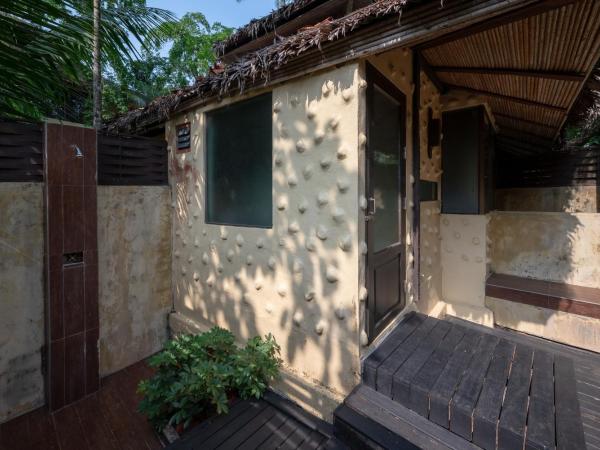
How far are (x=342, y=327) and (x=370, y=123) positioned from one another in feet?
5.60

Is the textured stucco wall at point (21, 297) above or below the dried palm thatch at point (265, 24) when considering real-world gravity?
below

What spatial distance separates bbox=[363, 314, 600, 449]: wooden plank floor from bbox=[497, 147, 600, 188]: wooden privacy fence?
13.7ft

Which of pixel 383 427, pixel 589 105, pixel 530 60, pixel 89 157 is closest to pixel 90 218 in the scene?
pixel 89 157

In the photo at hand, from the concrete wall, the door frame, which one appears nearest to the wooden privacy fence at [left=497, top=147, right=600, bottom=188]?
the concrete wall

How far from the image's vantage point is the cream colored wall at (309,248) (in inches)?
87.9

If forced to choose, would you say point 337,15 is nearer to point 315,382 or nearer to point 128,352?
point 315,382

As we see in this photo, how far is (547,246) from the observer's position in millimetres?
4633

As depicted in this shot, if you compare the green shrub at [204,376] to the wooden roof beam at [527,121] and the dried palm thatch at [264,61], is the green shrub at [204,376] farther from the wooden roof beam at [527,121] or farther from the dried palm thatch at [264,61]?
the wooden roof beam at [527,121]

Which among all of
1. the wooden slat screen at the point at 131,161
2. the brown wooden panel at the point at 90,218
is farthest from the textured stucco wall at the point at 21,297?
the wooden slat screen at the point at 131,161

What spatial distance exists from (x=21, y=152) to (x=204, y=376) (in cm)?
274

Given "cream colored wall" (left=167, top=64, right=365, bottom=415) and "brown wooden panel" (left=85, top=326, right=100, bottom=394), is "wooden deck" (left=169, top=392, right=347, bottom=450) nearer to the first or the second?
"cream colored wall" (left=167, top=64, right=365, bottom=415)

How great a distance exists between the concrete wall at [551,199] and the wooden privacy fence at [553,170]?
11cm

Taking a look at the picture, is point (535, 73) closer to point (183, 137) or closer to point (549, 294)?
point (549, 294)

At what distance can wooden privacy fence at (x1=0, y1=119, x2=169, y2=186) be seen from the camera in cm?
265
